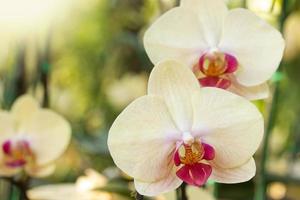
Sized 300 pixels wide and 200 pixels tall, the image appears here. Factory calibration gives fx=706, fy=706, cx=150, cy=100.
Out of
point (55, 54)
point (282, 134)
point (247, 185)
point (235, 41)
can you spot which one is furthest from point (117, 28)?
point (235, 41)

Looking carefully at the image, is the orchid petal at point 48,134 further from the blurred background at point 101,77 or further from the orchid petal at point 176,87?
the orchid petal at point 176,87

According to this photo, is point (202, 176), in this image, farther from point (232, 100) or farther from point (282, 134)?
point (282, 134)

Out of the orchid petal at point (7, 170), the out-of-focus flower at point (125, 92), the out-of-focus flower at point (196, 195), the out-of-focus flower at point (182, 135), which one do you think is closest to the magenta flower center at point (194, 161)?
the out-of-focus flower at point (182, 135)

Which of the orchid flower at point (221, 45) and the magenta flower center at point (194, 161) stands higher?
the orchid flower at point (221, 45)

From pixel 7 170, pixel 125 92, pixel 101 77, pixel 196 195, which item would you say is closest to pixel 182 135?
pixel 196 195

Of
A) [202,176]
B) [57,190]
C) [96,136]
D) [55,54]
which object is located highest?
[202,176]

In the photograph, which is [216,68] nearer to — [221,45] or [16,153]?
[221,45]

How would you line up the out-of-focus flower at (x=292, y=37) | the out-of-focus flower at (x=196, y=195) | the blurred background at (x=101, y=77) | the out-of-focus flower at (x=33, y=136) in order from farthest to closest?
the out-of-focus flower at (x=292, y=37) → the blurred background at (x=101, y=77) → the out-of-focus flower at (x=33, y=136) → the out-of-focus flower at (x=196, y=195)
